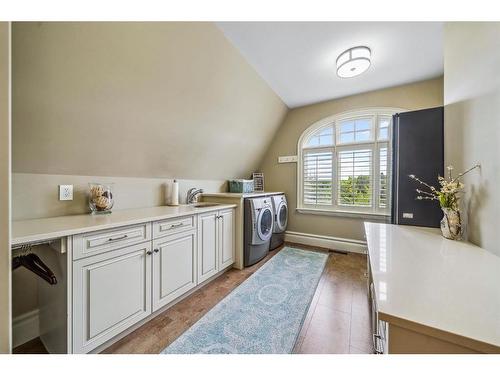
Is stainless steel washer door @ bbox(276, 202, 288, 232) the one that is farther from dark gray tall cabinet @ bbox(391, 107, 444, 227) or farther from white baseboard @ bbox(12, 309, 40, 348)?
white baseboard @ bbox(12, 309, 40, 348)

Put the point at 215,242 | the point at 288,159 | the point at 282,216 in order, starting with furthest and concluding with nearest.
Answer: the point at 288,159 < the point at 282,216 < the point at 215,242

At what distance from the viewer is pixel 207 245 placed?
2029mm

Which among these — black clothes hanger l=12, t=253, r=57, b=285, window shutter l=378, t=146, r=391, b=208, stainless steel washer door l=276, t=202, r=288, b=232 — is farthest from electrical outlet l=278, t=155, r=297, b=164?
black clothes hanger l=12, t=253, r=57, b=285

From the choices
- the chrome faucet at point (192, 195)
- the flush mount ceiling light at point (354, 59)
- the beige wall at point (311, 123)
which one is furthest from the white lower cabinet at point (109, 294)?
the beige wall at point (311, 123)

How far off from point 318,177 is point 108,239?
300cm

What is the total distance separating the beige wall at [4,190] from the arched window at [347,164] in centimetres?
326

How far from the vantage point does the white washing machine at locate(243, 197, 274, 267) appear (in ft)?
8.08

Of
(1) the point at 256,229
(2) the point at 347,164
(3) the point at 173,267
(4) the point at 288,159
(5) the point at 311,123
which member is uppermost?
(5) the point at 311,123

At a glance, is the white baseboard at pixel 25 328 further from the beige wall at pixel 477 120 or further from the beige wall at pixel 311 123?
the beige wall at pixel 311 123

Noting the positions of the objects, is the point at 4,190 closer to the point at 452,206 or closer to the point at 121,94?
the point at 121,94

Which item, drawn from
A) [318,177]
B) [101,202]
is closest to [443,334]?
[101,202]

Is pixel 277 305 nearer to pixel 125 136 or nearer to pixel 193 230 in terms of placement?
pixel 193 230
